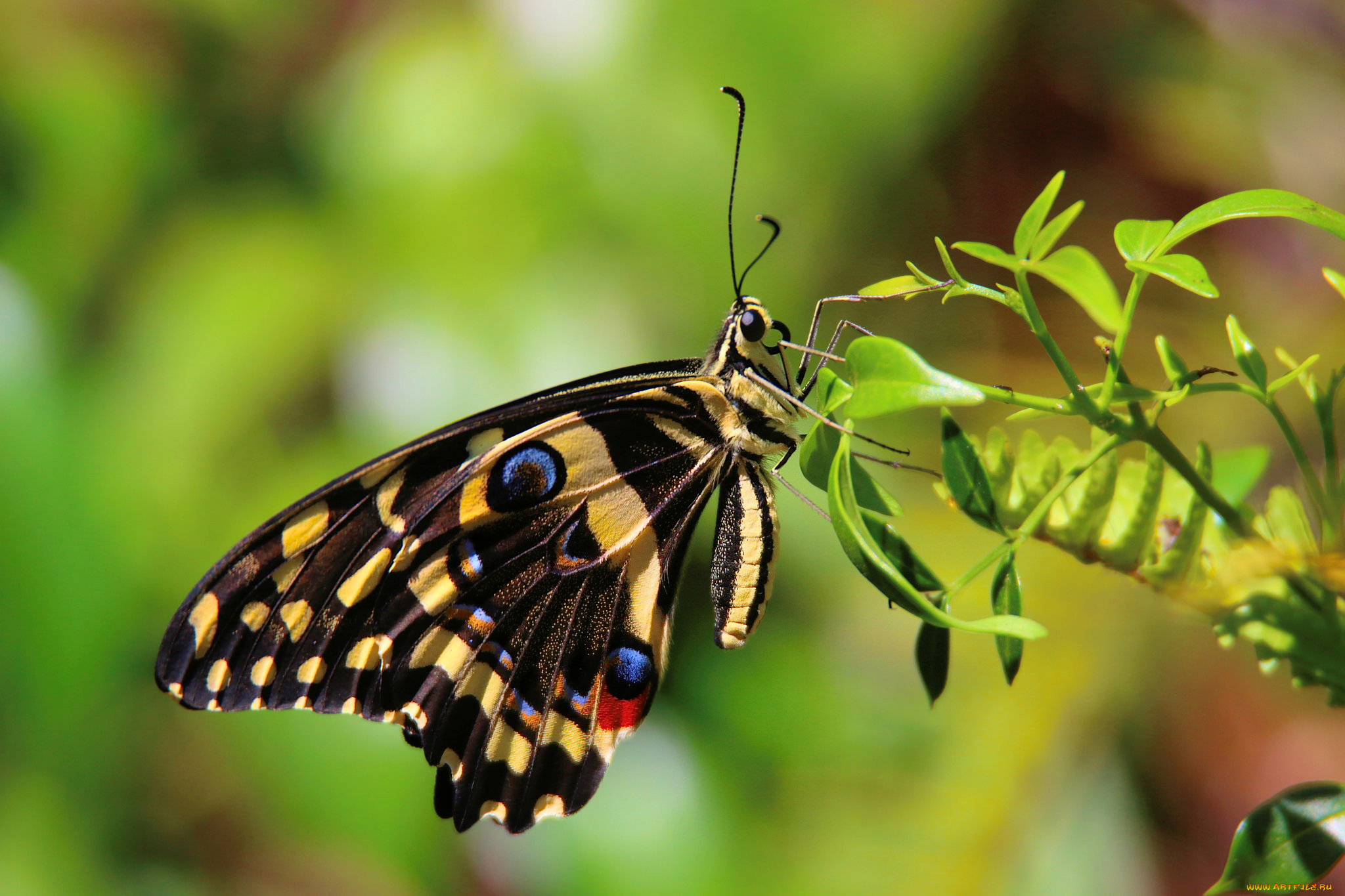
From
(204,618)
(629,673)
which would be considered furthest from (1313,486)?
(204,618)

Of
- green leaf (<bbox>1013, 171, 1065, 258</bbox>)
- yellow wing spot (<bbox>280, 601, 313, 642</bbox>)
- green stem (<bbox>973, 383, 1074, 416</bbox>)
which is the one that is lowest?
green stem (<bbox>973, 383, 1074, 416</bbox>)

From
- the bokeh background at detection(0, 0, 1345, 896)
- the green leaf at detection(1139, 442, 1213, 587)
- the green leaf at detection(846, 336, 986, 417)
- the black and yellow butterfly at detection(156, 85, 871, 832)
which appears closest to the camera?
the green leaf at detection(846, 336, 986, 417)

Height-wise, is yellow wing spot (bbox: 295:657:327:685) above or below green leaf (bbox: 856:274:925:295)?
below

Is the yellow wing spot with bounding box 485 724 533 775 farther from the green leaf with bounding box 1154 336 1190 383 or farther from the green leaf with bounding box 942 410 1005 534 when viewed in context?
the green leaf with bounding box 1154 336 1190 383

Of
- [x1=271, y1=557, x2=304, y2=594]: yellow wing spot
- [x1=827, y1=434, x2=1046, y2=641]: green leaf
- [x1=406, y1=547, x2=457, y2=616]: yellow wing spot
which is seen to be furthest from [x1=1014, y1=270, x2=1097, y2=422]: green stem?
[x1=271, y1=557, x2=304, y2=594]: yellow wing spot

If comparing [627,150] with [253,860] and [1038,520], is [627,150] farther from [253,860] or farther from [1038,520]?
[253,860]

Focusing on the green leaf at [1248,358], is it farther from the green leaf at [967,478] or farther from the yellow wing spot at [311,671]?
the yellow wing spot at [311,671]

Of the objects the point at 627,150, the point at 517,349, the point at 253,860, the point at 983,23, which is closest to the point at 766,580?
the point at 517,349

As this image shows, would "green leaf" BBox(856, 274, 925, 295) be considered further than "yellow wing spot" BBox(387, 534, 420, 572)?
No
